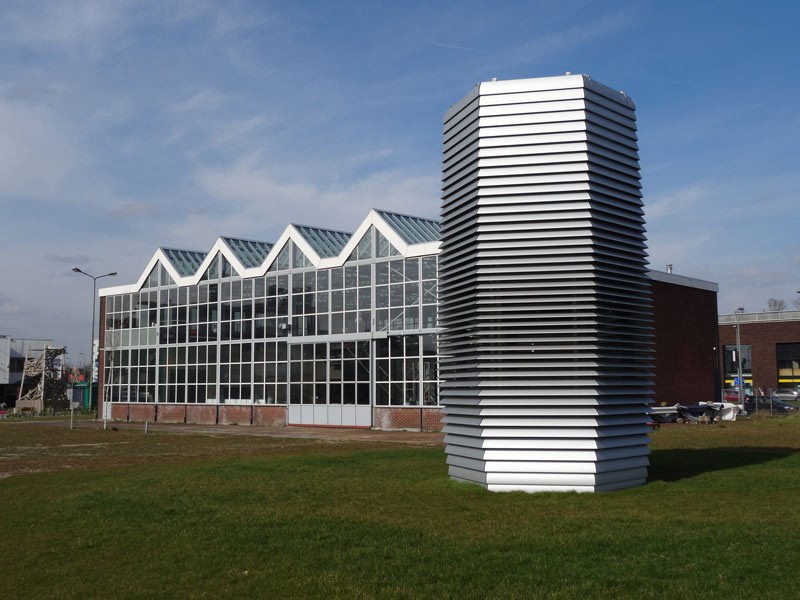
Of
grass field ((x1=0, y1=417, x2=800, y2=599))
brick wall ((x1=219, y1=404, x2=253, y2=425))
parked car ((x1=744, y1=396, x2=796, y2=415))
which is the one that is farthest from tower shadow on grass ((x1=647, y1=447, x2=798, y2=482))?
parked car ((x1=744, y1=396, x2=796, y2=415))

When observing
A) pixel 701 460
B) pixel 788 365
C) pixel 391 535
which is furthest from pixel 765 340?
pixel 391 535

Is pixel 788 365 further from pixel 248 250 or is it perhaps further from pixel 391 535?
pixel 391 535

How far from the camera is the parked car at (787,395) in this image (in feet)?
238

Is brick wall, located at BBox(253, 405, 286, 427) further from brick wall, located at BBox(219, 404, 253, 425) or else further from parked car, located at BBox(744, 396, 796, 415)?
parked car, located at BBox(744, 396, 796, 415)

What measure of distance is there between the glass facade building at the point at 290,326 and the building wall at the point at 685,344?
14525 mm

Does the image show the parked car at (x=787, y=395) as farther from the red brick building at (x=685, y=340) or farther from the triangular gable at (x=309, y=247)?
the triangular gable at (x=309, y=247)

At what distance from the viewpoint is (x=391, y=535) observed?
9930 mm

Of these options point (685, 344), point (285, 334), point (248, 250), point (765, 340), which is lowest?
point (685, 344)

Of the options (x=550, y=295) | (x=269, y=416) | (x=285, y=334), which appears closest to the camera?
(x=550, y=295)

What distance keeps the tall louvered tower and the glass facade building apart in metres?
21.8

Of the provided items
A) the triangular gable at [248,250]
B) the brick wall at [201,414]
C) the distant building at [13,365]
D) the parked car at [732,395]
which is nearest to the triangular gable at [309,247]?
the triangular gable at [248,250]

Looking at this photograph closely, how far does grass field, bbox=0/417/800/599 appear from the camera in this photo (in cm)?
762

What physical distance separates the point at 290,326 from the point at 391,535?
3588 cm

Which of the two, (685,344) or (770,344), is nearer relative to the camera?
(685,344)
